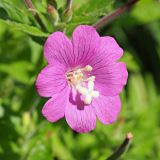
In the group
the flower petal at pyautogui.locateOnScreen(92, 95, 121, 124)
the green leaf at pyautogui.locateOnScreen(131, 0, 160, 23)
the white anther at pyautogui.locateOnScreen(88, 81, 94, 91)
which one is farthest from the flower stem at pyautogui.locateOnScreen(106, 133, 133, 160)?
the green leaf at pyautogui.locateOnScreen(131, 0, 160, 23)

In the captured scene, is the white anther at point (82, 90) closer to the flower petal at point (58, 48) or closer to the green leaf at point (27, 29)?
the flower petal at point (58, 48)

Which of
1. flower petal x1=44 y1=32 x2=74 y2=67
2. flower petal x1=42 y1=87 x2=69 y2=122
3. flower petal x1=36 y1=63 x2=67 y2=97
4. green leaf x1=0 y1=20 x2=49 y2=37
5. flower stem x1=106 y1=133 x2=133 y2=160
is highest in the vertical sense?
green leaf x1=0 y1=20 x2=49 y2=37

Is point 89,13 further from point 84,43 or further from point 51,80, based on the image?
point 51,80

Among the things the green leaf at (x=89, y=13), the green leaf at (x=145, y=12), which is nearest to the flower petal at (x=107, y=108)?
the green leaf at (x=89, y=13)

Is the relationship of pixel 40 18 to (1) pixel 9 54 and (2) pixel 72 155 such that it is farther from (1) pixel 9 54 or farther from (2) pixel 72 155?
(2) pixel 72 155

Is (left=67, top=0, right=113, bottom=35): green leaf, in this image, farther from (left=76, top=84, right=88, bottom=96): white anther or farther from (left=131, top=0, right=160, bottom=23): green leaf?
(left=131, top=0, right=160, bottom=23): green leaf

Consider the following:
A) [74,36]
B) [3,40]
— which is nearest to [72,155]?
[3,40]
